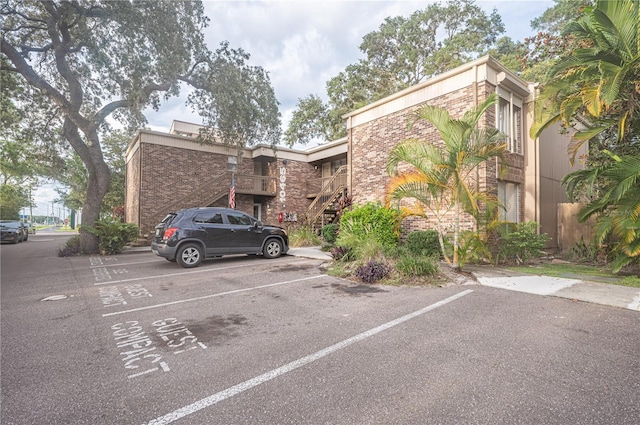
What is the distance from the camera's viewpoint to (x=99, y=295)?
557 centimetres

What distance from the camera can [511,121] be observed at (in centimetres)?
975

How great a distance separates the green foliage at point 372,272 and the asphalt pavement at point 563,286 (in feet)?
5.68

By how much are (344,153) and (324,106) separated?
32.3ft

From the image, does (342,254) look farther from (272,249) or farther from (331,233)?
(331,233)

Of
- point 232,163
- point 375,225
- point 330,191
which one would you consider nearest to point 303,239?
point 330,191

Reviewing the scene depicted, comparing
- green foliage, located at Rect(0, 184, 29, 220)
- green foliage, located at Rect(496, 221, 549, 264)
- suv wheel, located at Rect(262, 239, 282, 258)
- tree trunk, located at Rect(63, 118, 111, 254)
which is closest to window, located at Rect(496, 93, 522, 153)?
green foliage, located at Rect(496, 221, 549, 264)

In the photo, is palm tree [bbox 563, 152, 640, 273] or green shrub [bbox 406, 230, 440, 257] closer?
palm tree [bbox 563, 152, 640, 273]

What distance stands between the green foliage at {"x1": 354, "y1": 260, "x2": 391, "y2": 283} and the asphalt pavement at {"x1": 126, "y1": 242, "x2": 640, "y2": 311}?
173 cm

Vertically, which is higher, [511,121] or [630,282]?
[511,121]

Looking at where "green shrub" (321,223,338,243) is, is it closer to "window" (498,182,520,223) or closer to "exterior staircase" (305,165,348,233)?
"exterior staircase" (305,165,348,233)

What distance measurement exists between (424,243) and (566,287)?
11.8 feet

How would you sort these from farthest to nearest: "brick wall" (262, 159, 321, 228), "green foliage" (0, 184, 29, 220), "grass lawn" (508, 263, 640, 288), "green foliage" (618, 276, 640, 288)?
"green foliage" (0, 184, 29, 220)
"brick wall" (262, 159, 321, 228)
"grass lawn" (508, 263, 640, 288)
"green foliage" (618, 276, 640, 288)

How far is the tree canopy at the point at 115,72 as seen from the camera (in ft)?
33.2

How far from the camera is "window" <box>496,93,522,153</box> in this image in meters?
9.57
